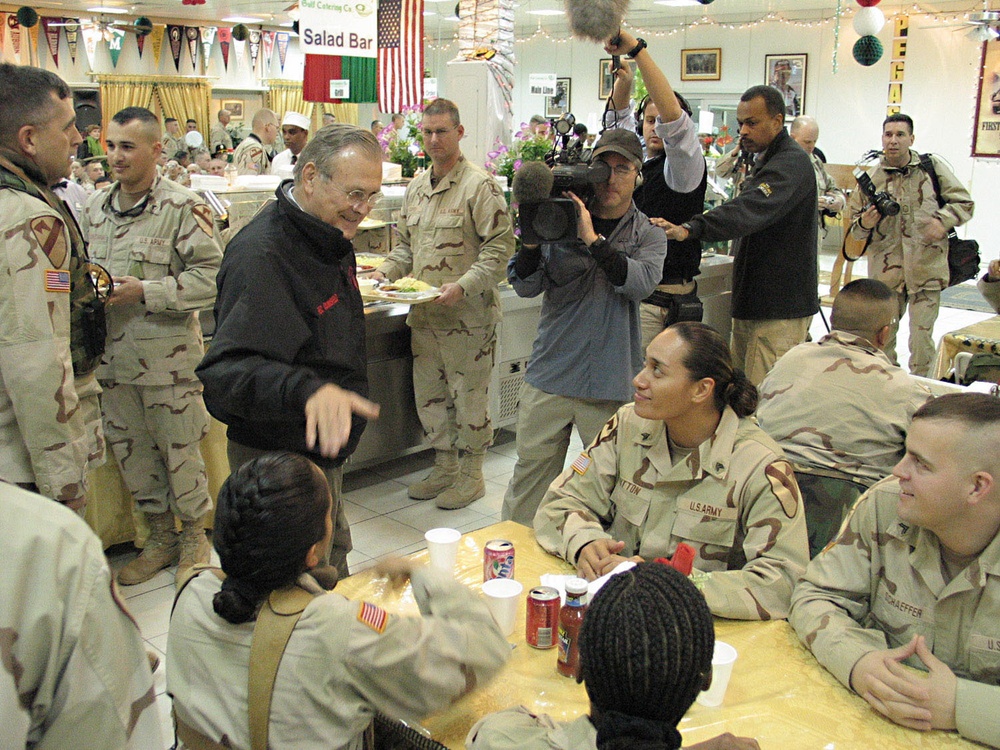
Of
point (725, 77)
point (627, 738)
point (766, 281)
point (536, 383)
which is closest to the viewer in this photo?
point (627, 738)

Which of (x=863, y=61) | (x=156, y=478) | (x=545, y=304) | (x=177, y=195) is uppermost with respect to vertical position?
(x=863, y=61)

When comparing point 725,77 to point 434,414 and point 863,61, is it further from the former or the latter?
point 434,414

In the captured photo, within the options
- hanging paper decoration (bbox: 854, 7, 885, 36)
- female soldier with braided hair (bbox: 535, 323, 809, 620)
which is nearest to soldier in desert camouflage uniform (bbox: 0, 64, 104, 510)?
female soldier with braided hair (bbox: 535, 323, 809, 620)

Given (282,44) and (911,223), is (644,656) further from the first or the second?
(282,44)

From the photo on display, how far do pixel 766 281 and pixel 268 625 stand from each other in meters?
3.18

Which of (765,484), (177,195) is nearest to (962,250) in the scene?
(765,484)

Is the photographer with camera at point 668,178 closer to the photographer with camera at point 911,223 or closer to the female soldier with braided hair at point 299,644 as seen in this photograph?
the photographer with camera at point 911,223

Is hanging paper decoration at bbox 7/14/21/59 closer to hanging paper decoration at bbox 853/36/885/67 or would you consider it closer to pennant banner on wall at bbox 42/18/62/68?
pennant banner on wall at bbox 42/18/62/68

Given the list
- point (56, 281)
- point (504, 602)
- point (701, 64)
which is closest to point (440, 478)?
point (56, 281)

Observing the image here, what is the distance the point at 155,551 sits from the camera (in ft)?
12.3

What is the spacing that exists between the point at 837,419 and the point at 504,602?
1301 millimetres

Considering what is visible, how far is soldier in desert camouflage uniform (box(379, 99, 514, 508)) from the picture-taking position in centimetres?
433

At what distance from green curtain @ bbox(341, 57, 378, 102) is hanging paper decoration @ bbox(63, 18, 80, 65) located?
12472mm

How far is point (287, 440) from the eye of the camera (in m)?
2.32
